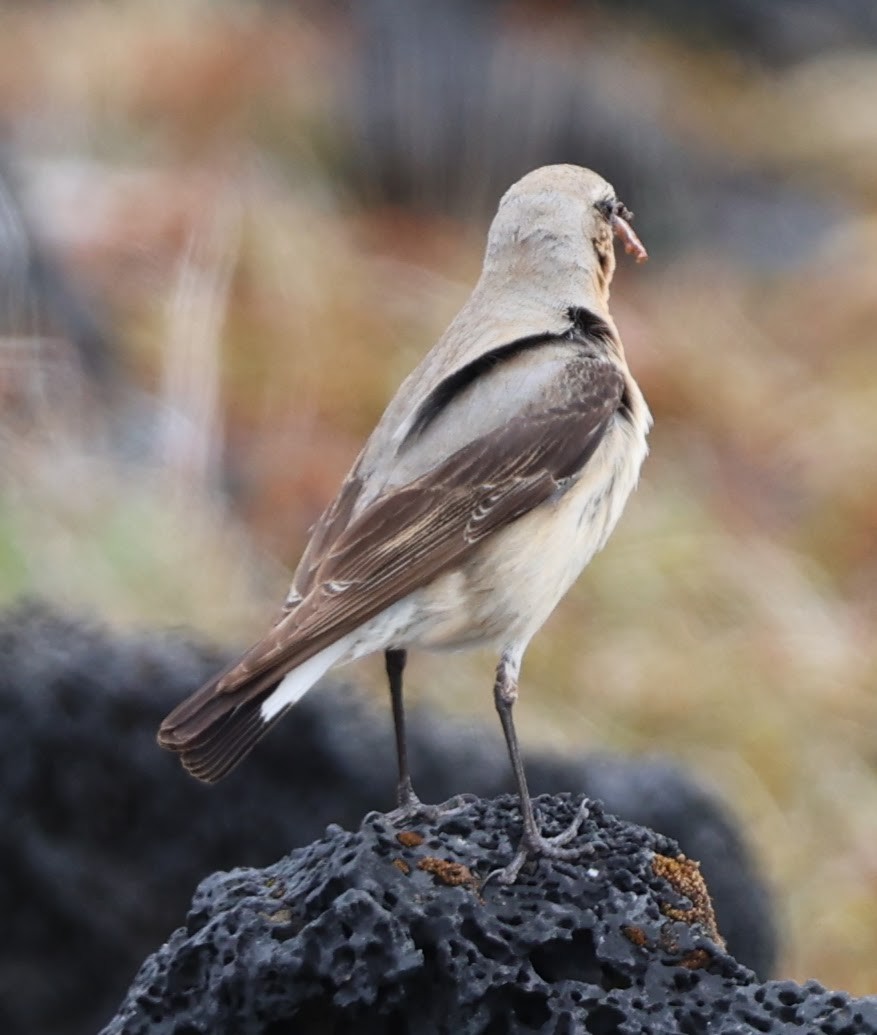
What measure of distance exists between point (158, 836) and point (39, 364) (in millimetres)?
4666

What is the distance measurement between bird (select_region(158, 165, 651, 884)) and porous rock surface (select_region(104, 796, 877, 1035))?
0.27 metres

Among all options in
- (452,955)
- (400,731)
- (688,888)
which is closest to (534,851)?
(688,888)

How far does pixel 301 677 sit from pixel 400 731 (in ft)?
1.13

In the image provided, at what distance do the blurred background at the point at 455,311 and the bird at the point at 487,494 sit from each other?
103 inches

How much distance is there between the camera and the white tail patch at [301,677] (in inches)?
184

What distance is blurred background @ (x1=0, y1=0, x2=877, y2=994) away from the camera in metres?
9.30

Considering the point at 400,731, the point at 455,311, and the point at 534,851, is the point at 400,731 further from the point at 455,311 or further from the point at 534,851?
the point at 455,311

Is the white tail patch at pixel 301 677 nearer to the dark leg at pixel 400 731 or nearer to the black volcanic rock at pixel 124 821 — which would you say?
the dark leg at pixel 400 731

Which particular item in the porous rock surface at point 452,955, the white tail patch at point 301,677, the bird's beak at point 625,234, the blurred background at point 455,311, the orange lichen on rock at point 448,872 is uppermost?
the blurred background at point 455,311

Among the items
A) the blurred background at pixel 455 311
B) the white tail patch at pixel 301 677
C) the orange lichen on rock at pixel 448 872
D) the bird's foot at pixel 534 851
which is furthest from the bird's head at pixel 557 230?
the blurred background at pixel 455 311

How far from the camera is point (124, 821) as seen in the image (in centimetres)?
652

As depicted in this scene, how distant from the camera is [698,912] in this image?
4.45 m

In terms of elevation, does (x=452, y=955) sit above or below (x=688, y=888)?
below

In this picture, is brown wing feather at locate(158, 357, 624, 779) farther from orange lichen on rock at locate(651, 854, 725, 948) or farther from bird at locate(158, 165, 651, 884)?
orange lichen on rock at locate(651, 854, 725, 948)
